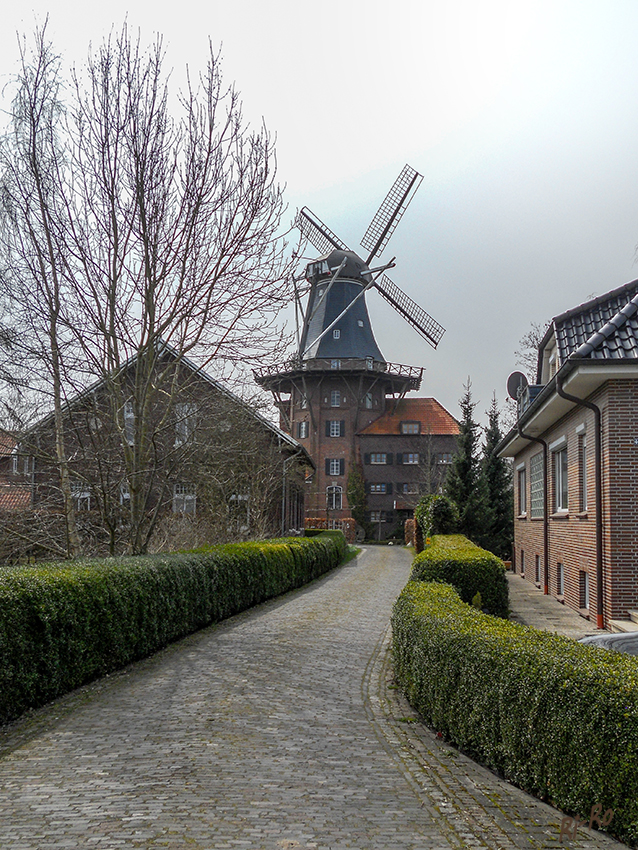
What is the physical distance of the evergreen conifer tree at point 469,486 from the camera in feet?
100

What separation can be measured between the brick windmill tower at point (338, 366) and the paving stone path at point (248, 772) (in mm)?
45694

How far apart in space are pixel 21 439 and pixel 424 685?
284 inches

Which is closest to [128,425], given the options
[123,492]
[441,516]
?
[123,492]

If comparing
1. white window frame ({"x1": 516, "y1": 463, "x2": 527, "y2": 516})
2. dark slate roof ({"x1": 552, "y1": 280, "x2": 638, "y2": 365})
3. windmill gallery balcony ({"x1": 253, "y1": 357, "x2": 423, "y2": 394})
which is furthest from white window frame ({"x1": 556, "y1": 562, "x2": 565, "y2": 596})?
windmill gallery balcony ({"x1": 253, "y1": 357, "x2": 423, "y2": 394})

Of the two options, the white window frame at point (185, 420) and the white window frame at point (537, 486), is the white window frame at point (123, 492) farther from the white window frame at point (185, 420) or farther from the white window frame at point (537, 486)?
the white window frame at point (537, 486)

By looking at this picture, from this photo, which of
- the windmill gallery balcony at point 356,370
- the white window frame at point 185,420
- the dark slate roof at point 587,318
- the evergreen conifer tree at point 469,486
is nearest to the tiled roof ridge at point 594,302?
the dark slate roof at point 587,318

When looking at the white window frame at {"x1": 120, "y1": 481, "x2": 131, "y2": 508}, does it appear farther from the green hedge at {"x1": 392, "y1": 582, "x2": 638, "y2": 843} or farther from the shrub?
the shrub

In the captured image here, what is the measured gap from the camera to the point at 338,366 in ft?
178

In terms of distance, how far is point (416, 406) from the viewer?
6009 cm

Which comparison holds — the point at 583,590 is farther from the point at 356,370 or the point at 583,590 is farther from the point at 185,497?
the point at 356,370

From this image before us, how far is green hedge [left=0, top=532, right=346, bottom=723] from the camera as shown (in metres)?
6.98

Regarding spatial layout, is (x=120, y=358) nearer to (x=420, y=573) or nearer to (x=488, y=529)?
(x=420, y=573)

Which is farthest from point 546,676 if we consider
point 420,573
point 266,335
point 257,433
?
point 257,433

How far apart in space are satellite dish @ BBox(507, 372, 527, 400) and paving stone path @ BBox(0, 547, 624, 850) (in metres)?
16.7
